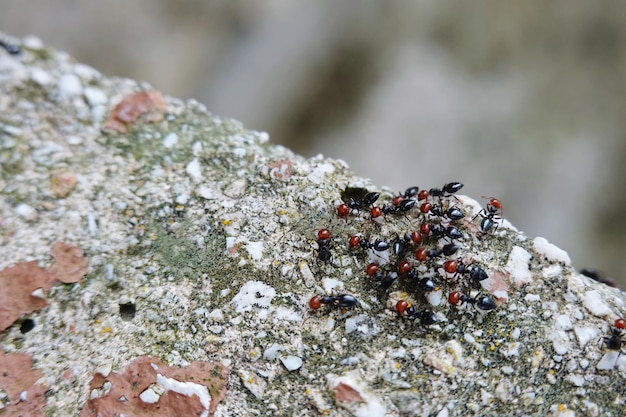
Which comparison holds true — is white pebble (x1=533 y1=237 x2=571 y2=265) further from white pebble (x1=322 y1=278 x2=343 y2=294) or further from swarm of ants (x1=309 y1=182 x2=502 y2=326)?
white pebble (x1=322 y1=278 x2=343 y2=294)

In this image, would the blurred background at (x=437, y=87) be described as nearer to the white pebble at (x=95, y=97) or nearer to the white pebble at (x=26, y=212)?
the white pebble at (x=95, y=97)

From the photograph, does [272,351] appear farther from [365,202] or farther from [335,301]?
[365,202]

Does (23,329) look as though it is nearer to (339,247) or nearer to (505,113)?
(339,247)

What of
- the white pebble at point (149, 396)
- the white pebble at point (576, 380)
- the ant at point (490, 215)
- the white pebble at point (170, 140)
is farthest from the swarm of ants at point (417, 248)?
the white pebble at point (170, 140)

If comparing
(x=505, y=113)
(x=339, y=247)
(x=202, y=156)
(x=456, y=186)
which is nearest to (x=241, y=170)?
(x=202, y=156)

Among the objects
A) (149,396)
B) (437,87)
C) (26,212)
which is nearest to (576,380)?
(149,396)

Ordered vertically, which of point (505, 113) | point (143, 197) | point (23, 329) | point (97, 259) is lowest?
point (23, 329)
